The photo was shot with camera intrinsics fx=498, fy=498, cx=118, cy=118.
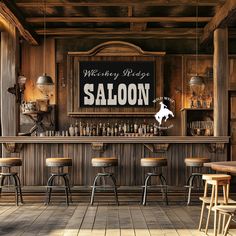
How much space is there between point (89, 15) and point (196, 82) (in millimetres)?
2591

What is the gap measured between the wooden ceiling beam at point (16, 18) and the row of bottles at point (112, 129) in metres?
2.14

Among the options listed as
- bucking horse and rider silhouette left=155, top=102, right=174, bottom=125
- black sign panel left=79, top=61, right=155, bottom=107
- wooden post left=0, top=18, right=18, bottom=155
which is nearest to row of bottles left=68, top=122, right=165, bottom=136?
bucking horse and rider silhouette left=155, top=102, right=174, bottom=125

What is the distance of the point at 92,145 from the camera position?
8609 millimetres

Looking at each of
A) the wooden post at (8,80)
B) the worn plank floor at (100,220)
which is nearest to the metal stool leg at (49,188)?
the worn plank floor at (100,220)

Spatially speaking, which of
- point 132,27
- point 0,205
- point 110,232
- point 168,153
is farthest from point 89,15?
point 110,232

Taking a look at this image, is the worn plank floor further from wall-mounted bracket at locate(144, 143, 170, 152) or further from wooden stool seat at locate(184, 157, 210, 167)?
wall-mounted bracket at locate(144, 143, 170, 152)

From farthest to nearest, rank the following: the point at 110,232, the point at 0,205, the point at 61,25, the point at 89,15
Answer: the point at 61,25 < the point at 89,15 < the point at 0,205 < the point at 110,232

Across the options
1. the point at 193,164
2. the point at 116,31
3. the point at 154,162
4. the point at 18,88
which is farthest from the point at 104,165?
the point at 116,31

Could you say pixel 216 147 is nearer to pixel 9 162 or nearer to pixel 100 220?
pixel 100 220

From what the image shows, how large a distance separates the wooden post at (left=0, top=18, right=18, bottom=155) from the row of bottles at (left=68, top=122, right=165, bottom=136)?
6.96 feet

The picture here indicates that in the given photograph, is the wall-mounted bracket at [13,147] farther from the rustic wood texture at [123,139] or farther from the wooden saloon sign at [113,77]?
the wooden saloon sign at [113,77]

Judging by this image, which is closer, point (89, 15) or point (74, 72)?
point (89, 15)

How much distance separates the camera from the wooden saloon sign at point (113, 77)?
10844 mm

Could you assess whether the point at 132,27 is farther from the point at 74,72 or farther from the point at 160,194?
the point at 160,194
